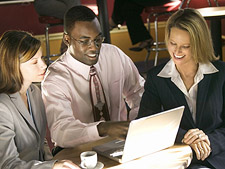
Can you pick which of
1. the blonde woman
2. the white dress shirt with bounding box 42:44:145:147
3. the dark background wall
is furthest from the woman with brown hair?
the dark background wall

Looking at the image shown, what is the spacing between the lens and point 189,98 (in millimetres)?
1975

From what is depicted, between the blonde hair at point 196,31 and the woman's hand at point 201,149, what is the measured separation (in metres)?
0.44

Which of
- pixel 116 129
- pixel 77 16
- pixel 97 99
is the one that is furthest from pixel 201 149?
pixel 77 16

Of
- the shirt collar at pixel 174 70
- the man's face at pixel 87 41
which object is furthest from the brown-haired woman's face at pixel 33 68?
the shirt collar at pixel 174 70

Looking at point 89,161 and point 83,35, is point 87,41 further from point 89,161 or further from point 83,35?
point 89,161

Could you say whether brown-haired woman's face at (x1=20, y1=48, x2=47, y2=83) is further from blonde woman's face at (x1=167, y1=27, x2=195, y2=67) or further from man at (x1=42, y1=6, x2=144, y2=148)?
blonde woman's face at (x1=167, y1=27, x2=195, y2=67)

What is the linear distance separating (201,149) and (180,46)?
20.3 inches

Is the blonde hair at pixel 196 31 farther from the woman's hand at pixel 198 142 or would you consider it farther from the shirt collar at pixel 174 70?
the woman's hand at pixel 198 142

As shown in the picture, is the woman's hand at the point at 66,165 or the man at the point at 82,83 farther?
the man at the point at 82,83

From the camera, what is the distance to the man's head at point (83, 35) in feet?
7.11

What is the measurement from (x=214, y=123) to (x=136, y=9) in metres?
3.18

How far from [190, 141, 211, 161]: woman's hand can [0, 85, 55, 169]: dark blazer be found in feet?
1.83

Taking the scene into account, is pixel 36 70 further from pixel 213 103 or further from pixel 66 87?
pixel 213 103

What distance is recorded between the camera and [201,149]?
168 cm
